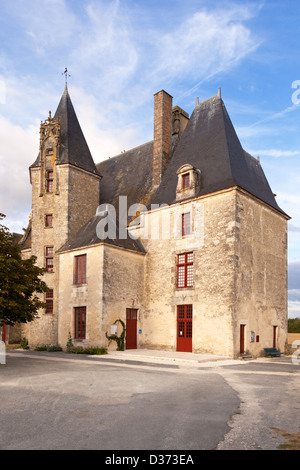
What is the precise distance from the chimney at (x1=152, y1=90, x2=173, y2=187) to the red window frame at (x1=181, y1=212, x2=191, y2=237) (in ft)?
13.5

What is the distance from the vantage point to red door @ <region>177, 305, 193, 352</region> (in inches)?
701

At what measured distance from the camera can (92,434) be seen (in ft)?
16.1

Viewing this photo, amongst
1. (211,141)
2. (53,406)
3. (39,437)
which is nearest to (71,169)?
(211,141)

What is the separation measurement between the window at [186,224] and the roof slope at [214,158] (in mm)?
1262

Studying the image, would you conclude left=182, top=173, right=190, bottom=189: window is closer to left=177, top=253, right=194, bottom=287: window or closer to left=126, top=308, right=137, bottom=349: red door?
left=177, top=253, right=194, bottom=287: window

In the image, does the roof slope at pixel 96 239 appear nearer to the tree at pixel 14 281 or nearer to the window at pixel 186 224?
the window at pixel 186 224

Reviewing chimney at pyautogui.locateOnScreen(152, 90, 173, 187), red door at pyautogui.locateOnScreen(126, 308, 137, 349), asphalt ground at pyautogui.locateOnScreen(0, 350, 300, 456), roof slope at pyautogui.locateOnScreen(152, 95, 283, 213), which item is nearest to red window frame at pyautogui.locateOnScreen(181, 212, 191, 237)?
roof slope at pyautogui.locateOnScreen(152, 95, 283, 213)

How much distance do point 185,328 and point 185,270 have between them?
273 cm

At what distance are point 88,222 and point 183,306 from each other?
7.22 metres

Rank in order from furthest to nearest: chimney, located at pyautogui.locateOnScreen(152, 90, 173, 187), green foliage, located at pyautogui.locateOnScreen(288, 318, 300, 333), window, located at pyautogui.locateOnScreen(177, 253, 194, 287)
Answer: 1. green foliage, located at pyautogui.locateOnScreen(288, 318, 300, 333)
2. chimney, located at pyautogui.locateOnScreen(152, 90, 173, 187)
3. window, located at pyautogui.locateOnScreen(177, 253, 194, 287)

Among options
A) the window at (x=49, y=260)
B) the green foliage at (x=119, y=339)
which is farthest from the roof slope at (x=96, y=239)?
the green foliage at (x=119, y=339)

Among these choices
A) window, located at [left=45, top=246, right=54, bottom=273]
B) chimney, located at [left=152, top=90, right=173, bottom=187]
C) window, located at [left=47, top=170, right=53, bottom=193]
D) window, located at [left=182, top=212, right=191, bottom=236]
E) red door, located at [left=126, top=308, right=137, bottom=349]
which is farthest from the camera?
window, located at [left=47, top=170, right=53, bottom=193]

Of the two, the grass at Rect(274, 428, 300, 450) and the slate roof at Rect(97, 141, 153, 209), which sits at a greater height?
the slate roof at Rect(97, 141, 153, 209)

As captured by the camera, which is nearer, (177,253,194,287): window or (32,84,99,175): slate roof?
(177,253,194,287): window
